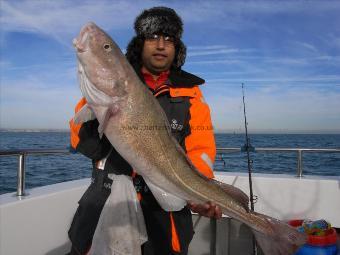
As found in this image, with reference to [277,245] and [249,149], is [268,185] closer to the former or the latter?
[249,149]

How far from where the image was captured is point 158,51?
10.8 feet

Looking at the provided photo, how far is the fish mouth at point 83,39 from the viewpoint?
2566mm

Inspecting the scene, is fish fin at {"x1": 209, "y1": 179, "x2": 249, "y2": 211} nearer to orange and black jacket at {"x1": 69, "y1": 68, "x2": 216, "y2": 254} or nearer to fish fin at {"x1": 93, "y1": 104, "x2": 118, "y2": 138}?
orange and black jacket at {"x1": 69, "y1": 68, "x2": 216, "y2": 254}

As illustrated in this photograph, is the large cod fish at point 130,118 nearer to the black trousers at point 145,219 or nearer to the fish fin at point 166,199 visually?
the fish fin at point 166,199

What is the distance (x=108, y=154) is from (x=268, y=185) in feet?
11.7

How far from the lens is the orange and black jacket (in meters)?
2.95

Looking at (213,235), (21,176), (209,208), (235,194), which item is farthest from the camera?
(213,235)

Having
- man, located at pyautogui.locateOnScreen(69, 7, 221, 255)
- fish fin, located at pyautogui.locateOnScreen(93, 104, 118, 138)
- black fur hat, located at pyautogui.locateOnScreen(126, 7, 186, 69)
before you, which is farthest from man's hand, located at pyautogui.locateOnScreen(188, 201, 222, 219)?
black fur hat, located at pyautogui.locateOnScreen(126, 7, 186, 69)

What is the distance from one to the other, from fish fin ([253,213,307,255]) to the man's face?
68.9 inches

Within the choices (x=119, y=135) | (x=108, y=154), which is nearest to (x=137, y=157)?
(x=119, y=135)

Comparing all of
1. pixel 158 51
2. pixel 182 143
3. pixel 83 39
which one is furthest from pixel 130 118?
pixel 158 51

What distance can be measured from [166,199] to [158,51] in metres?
1.40

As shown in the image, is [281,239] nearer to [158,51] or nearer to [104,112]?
[104,112]

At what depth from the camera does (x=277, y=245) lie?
9.83 ft
